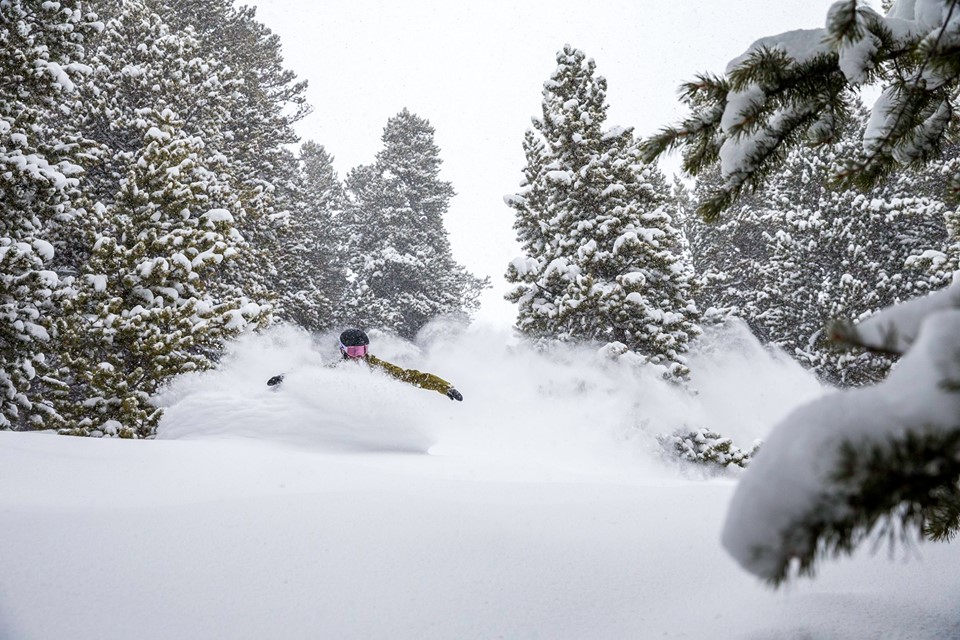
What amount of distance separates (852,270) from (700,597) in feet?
58.1

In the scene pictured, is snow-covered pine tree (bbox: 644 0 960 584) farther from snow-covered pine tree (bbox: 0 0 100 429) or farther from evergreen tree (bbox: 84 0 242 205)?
evergreen tree (bbox: 84 0 242 205)

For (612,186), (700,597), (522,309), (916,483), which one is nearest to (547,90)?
(612,186)

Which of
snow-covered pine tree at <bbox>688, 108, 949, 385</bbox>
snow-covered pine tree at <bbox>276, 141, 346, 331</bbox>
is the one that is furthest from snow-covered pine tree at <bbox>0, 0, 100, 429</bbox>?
snow-covered pine tree at <bbox>688, 108, 949, 385</bbox>

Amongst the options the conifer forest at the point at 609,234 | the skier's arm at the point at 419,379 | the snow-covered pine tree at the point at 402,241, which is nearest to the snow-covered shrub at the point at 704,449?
the conifer forest at the point at 609,234

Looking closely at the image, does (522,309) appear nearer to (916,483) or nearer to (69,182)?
(69,182)

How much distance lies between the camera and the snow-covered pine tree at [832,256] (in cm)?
1623

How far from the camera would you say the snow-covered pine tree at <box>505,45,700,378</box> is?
1291 cm

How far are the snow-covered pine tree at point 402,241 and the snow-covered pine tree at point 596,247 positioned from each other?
13604mm

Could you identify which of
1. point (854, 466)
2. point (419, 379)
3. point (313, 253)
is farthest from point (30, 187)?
point (313, 253)

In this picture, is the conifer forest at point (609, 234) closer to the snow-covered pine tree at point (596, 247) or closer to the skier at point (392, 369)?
the snow-covered pine tree at point (596, 247)

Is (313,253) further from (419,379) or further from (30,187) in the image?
(419,379)

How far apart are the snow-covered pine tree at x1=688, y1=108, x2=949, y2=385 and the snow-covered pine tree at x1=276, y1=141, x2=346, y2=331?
1409cm

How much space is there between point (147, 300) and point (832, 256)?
1868 cm

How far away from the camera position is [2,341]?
32.9 ft
